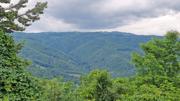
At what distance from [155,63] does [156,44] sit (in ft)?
15.0

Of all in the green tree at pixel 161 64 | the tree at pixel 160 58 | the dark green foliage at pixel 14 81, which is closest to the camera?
the dark green foliage at pixel 14 81

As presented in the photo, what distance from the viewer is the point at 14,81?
1692 cm

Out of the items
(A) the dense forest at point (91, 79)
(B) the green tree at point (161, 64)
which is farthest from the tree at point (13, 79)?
(B) the green tree at point (161, 64)

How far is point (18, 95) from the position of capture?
16875mm

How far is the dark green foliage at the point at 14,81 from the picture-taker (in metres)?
16.7

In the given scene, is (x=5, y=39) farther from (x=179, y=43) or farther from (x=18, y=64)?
(x=179, y=43)

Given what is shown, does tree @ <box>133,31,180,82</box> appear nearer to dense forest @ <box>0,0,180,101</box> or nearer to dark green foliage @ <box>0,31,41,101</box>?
dense forest @ <box>0,0,180,101</box>

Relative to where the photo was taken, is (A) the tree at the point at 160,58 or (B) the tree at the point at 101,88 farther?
(A) the tree at the point at 160,58

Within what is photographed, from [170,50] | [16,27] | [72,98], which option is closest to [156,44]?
[170,50]

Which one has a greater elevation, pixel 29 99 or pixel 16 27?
pixel 16 27

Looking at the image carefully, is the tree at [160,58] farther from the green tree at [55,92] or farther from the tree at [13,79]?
the tree at [13,79]

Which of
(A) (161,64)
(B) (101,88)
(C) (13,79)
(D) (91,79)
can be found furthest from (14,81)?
(A) (161,64)

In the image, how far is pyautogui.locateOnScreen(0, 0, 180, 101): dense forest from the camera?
1728 cm

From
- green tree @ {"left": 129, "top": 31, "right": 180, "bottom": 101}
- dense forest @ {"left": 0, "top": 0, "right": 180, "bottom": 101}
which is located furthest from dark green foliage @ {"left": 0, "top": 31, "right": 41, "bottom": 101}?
green tree @ {"left": 129, "top": 31, "right": 180, "bottom": 101}
